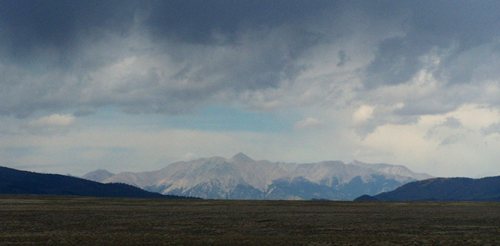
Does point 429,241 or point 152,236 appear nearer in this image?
point 429,241

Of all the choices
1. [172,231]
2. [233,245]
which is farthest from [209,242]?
[172,231]

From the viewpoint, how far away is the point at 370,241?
48.9 m

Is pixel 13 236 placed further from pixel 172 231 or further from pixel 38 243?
pixel 172 231

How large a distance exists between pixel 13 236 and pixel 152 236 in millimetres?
14316

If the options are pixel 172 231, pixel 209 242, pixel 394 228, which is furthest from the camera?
pixel 394 228

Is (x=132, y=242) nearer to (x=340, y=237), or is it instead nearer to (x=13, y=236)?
(x=13, y=236)

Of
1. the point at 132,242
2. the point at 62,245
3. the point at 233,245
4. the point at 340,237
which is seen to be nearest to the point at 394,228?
the point at 340,237

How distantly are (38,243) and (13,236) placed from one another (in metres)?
7.38

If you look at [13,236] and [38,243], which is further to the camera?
[13,236]

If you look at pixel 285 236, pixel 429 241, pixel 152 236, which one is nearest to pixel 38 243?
pixel 152 236

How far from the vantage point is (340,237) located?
174 ft

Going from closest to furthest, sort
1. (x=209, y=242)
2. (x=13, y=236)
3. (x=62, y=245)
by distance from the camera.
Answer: (x=62, y=245) < (x=209, y=242) < (x=13, y=236)

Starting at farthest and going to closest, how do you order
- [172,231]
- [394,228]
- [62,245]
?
[394,228]
[172,231]
[62,245]

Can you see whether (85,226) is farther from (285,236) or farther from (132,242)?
(285,236)
